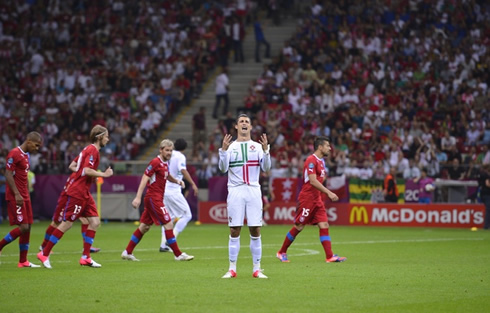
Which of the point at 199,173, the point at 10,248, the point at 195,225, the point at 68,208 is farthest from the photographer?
the point at 199,173

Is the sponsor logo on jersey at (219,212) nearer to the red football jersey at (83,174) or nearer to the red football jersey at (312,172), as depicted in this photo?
the red football jersey at (312,172)

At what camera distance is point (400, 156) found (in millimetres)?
33969

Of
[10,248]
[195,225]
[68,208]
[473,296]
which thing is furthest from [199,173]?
[473,296]

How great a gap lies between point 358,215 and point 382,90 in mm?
7915

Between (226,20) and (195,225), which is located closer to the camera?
(195,225)

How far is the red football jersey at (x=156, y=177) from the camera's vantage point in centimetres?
1888

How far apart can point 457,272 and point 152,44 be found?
32.2 m

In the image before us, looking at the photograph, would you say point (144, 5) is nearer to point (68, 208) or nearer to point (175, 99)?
point (175, 99)

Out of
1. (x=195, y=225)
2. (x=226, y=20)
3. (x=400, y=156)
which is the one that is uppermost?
(x=226, y=20)

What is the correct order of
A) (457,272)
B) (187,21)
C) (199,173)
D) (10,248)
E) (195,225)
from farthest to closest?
(187,21)
(199,173)
(195,225)
(10,248)
(457,272)

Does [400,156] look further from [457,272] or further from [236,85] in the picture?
[457,272]

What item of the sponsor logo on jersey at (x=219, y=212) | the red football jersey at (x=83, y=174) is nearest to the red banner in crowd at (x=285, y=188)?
the sponsor logo on jersey at (x=219, y=212)

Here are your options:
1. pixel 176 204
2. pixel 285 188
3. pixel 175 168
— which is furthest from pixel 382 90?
pixel 176 204

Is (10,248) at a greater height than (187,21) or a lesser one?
lesser
